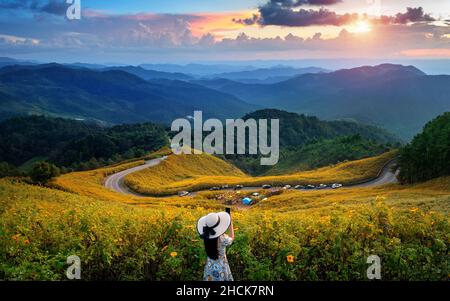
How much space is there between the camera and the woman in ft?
30.7

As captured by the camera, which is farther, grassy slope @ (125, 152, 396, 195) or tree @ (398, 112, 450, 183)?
grassy slope @ (125, 152, 396, 195)

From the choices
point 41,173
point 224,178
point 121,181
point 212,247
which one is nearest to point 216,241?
point 212,247

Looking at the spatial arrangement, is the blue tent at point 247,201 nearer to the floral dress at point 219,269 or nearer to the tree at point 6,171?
the tree at point 6,171

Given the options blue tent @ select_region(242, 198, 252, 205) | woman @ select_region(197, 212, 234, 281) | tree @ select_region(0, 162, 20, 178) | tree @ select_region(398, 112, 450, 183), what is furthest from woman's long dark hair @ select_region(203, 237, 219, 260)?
tree @ select_region(0, 162, 20, 178)

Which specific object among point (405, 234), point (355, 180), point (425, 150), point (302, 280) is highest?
point (405, 234)

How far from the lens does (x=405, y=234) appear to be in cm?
1212

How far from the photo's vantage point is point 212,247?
376 inches

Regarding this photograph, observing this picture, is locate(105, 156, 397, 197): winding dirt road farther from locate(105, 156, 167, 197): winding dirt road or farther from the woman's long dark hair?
the woman's long dark hair

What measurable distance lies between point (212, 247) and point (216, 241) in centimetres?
19

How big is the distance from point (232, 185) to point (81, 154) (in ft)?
415

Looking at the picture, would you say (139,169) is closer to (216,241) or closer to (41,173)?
(41,173)
